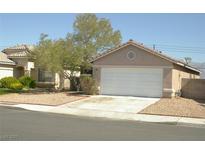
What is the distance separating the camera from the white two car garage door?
24.5 meters

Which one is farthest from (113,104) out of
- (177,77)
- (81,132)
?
(81,132)

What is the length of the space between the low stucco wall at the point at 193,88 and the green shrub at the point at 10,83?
580 inches

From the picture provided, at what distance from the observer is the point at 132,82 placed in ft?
83.0

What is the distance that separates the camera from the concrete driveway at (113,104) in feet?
63.4

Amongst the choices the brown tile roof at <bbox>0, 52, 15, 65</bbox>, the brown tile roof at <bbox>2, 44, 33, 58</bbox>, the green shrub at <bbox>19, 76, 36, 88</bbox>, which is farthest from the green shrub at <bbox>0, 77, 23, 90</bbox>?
the brown tile roof at <bbox>2, 44, 33, 58</bbox>

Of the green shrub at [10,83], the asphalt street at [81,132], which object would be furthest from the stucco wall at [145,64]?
the asphalt street at [81,132]

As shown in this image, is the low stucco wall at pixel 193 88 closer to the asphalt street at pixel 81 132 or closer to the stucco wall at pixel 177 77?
the stucco wall at pixel 177 77

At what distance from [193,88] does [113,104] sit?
7.83m

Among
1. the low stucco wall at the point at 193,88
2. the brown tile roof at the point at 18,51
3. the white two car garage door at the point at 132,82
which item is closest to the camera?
the white two car garage door at the point at 132,82

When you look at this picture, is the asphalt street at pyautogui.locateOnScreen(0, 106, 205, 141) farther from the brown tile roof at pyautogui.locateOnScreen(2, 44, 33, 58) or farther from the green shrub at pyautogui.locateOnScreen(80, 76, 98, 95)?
the brown tile roof at pyautogui.locateOnScreen(2, 44, 33, 58)

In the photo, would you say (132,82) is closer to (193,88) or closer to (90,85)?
(90,85)

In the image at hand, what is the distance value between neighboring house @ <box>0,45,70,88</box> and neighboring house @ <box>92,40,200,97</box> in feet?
26.8

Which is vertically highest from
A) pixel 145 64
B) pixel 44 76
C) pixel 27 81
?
pixel 145 64
